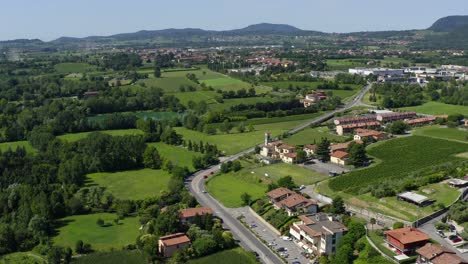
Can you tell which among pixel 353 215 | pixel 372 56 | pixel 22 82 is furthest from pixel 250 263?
pixel 372 56

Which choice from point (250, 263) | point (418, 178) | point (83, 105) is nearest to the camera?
point (250, 263)

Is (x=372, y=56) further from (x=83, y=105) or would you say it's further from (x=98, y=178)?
(x=98, y=178)

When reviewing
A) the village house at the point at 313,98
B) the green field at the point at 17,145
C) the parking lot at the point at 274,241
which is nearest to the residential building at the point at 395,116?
the village house at the point at 313,98

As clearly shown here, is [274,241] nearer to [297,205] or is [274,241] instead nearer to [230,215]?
[297,205]

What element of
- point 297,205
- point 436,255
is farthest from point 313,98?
point 436,255

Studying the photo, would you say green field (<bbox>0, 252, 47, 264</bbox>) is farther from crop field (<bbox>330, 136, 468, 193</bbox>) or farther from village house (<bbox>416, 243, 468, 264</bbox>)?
Answer: crop field (<bbox>330, 136, 468, 193</bbox>)

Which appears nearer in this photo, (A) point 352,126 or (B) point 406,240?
(B) point 406,240

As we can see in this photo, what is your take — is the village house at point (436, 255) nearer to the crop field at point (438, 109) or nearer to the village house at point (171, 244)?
the village house at point (171, 244)
